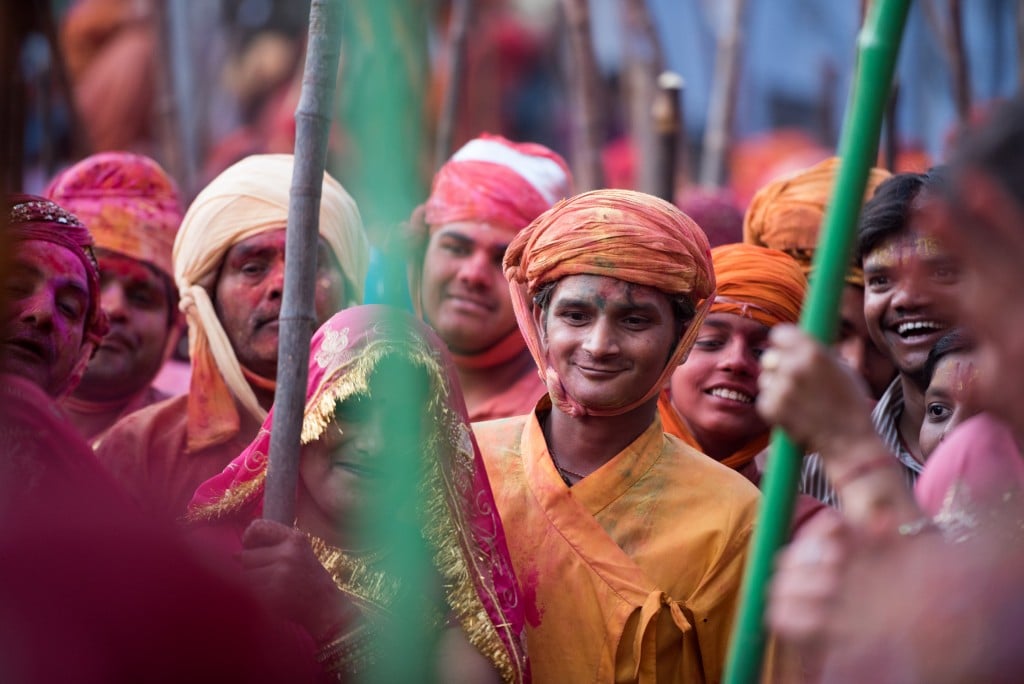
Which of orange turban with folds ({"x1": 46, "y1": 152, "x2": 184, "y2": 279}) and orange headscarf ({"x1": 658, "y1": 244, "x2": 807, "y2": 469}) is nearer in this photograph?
orange headscarf ({"x1": 658, "y1": 244, "x2": 807, "y2": 469})

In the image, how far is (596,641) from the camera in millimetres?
3689

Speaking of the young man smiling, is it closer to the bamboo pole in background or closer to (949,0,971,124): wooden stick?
(949,0,971,124): wooden stick

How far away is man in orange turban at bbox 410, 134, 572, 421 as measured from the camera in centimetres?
530

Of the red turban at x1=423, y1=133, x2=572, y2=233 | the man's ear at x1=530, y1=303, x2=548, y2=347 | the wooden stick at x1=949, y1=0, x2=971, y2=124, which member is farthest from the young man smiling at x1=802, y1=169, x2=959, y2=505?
the wooden stick at x1=949, y1=0, x2=971, y2=124

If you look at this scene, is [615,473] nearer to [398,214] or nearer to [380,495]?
[380,495]

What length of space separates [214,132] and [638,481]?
10016 millimetres

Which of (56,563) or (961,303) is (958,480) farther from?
(56,563)

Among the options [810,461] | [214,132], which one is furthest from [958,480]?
[214,132]

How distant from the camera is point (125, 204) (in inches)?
214

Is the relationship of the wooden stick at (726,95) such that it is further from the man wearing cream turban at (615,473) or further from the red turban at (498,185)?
the man wearing cream turban at (615,473)

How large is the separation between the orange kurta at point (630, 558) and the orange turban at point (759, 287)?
2.38ft

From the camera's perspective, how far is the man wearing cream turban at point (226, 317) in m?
4.63

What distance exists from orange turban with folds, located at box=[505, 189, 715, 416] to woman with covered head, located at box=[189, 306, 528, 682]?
448mm

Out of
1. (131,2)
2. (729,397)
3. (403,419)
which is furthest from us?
(131,2)
